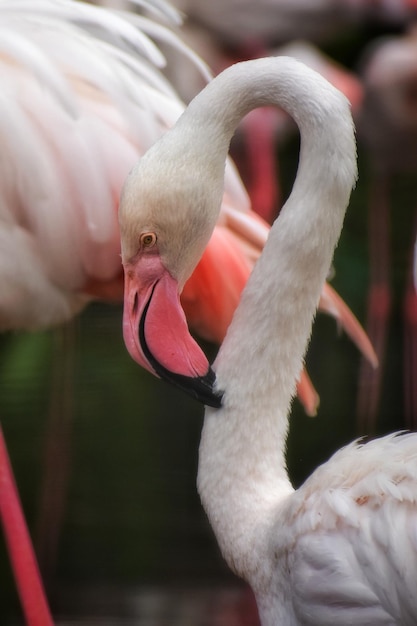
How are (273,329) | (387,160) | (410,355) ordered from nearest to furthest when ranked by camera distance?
(273,329)
(410,355)
(387,160)

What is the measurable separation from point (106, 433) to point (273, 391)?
2363 millimetres

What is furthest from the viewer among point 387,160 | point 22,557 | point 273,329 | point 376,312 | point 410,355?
point 387,160

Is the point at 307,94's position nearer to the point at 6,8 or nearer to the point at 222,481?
the point at 222,481

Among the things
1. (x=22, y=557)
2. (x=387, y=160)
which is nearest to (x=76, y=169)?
(x=22, y=557)

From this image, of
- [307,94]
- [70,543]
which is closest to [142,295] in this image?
[307,94]

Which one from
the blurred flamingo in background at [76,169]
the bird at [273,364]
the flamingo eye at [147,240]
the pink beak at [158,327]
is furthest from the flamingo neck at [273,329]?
the blurred flamingo in background at [76,169]

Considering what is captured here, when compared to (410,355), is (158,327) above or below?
above

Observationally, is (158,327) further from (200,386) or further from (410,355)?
(410,355)

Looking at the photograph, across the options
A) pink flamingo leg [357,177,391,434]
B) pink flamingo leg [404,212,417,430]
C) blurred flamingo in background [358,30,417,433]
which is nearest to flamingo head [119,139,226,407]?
pink flamingo leg [357,177,391,434]

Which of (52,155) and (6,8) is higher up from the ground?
(6,8)

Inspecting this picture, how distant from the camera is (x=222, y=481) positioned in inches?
94.0

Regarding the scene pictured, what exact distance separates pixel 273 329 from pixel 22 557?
2.97 feet

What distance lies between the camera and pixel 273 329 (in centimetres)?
242

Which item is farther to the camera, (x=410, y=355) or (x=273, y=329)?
(x=410, y=355)
